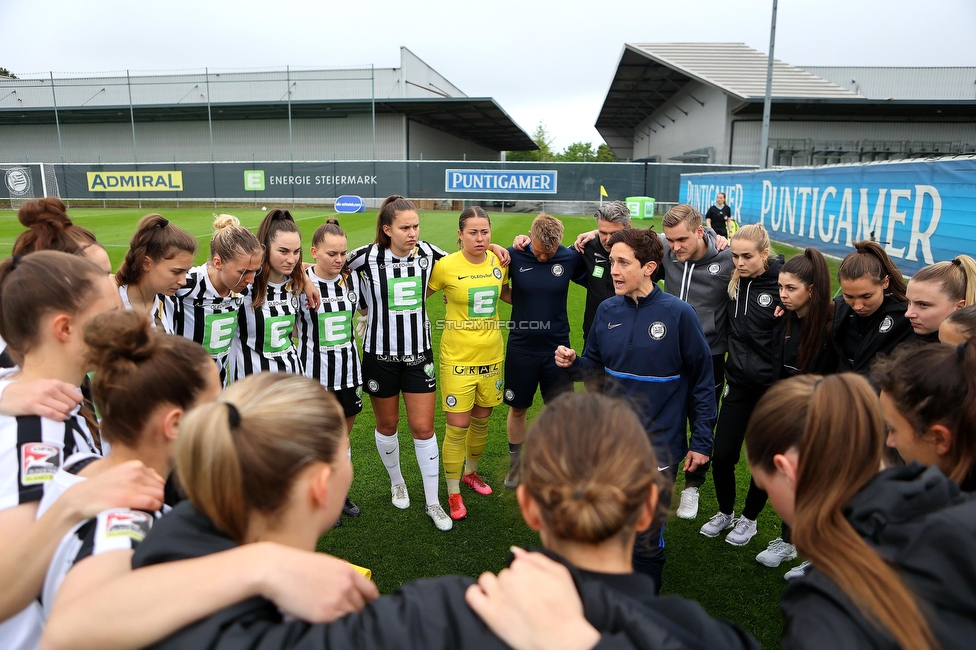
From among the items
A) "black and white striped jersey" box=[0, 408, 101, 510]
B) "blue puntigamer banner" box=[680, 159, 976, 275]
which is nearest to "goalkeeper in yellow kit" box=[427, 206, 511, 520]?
"black and white striped jersey" box=[0, 408, 101, 510]

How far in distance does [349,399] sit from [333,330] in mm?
501

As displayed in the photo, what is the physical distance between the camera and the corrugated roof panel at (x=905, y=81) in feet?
122

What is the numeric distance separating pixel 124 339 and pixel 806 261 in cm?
347

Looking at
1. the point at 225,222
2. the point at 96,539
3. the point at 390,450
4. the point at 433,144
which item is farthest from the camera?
the point at 433,144

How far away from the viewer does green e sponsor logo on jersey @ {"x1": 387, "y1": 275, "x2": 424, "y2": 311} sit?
13.8 ft

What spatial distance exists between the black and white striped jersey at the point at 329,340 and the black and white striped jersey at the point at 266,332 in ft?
0.68

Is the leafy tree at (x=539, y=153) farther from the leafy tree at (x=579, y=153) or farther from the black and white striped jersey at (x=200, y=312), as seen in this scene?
the black and white striped jersey at (x=200, y=312)

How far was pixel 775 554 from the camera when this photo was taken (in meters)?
3.71

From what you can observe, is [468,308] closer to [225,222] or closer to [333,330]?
[333,330]

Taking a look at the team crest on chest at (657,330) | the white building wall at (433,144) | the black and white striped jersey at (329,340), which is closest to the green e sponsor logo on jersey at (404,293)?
the black and white striped jersey at (329,340)

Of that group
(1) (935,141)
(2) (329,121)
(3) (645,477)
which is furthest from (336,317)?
(1) (935,141)

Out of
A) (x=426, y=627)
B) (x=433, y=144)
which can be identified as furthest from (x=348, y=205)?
(x=426, y=627)

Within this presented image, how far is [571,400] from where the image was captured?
1434mm

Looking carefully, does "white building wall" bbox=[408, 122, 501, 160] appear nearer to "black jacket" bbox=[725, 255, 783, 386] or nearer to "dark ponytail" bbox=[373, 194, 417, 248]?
"dark ponytail" bbox=[373, 194, 417, 248]
